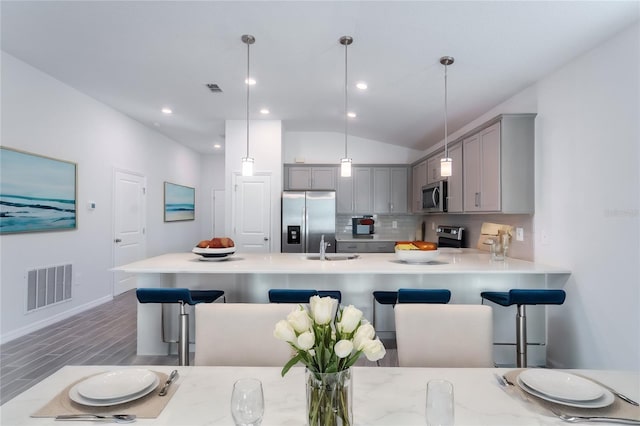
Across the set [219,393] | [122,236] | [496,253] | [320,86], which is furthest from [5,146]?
[496,253]

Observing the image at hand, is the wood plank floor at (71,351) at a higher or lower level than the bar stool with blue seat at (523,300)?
lower

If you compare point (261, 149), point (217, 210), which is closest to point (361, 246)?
point (261, 149)

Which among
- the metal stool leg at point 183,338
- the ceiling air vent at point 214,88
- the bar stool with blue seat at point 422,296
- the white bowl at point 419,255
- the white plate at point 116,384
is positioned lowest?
the metal stool leg at point 183,338

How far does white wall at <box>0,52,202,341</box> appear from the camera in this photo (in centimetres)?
356

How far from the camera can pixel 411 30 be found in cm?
267

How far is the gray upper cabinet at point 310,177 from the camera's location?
6.24m

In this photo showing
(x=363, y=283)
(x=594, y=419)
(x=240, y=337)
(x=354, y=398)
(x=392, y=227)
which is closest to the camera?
(x=594, y=419)

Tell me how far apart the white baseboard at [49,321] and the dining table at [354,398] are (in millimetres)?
3178

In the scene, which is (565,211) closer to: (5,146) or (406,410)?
(406,410)

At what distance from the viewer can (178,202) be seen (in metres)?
7.46

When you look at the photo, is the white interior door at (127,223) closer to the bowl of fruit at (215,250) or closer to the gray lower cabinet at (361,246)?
the bowl of fruit at (215,250)


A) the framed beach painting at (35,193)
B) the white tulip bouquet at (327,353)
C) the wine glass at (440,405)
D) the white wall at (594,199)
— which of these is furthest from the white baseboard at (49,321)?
the white wall at (594,199)

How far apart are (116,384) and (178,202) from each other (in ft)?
22.4

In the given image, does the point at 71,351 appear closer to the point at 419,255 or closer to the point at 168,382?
the point at 168,382
